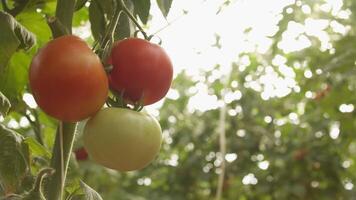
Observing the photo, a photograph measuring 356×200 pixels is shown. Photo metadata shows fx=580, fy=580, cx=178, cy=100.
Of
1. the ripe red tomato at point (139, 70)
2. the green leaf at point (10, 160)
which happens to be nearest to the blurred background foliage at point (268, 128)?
the ripe red tomato at point (139, 70)

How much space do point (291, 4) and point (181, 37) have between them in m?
0.54

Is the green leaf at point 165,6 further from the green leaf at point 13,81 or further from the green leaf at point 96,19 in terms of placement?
the green leaf at point 13,81

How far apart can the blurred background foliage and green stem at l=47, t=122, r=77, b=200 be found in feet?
3.92

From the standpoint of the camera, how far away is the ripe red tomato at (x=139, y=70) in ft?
2.21

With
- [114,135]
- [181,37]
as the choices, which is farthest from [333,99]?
[114,135]

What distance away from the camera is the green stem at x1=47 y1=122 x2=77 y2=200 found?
2.11ft

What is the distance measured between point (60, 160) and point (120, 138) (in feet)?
0.24

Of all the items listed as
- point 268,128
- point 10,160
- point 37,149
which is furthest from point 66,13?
point 268,128

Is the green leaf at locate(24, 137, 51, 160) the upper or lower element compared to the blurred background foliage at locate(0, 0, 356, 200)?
upper

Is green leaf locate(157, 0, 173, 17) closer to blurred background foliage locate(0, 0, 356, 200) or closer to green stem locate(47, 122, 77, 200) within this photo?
green stem locate(47, 122, 77, 200)

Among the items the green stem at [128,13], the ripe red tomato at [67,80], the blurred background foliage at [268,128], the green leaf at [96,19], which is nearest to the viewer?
the ripe red tomato at [67,80]

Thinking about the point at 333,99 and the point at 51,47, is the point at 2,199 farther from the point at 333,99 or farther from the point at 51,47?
the point at 333,99

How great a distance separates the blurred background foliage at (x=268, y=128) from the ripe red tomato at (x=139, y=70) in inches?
43.4

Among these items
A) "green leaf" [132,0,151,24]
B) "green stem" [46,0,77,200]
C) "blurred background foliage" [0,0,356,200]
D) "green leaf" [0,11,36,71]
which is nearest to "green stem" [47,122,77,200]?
"green stem" [46,0,77,200]
